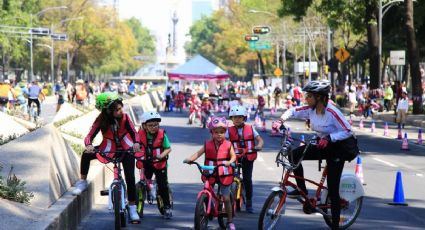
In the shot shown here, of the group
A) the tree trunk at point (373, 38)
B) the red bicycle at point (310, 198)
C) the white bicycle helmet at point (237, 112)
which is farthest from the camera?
the tree trunk at point (373, 38)

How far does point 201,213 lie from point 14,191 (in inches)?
77.6

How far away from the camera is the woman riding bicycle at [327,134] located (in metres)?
10.4

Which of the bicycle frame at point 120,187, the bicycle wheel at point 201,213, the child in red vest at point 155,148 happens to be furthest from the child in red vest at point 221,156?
the child in red vest at point 155,148

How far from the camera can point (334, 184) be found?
35.0 feet

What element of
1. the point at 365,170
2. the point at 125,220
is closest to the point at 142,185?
the point at 125,220

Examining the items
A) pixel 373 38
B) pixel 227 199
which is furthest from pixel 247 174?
pixel 373 38

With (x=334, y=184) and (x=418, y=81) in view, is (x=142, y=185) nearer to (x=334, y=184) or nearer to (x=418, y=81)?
(x=334, y=184)

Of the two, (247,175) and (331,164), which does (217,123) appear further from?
(247,175)

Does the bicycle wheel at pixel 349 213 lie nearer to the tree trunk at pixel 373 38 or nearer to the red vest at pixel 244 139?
the red vest at pixel 244 139

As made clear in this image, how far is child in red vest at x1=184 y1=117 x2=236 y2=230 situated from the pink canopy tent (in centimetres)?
4873

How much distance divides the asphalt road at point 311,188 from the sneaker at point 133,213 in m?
0.11

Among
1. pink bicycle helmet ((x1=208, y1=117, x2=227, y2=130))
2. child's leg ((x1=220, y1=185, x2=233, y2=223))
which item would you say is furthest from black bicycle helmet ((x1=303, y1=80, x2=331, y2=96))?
child's leg ((x1=220, y1=185, x2=233, y2=223))

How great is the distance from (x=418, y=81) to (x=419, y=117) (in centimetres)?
238

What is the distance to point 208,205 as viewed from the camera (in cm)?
1048
